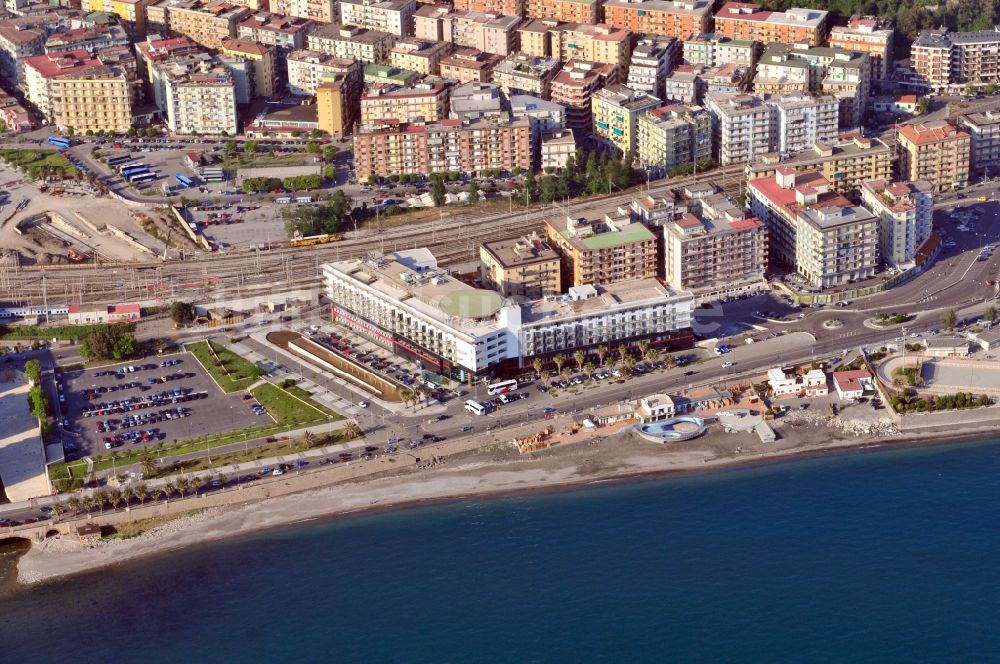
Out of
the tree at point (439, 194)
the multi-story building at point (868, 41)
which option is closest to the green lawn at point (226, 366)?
the tree at point (439, 194)

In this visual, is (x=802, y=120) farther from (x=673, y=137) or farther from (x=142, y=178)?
(x=142, y=178)

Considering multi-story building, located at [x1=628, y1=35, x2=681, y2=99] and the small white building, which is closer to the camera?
the small white building

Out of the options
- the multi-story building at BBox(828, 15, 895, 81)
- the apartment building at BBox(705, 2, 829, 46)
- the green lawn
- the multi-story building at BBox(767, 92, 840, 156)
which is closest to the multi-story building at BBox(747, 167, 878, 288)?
the multi-story building at BBox(767, 92, 840, 156)

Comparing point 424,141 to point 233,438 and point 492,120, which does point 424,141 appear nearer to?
point 492,120

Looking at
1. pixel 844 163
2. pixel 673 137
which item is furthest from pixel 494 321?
pixel 844 163

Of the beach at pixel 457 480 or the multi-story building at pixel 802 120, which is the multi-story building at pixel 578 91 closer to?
the multi-story building at pixel 802 120

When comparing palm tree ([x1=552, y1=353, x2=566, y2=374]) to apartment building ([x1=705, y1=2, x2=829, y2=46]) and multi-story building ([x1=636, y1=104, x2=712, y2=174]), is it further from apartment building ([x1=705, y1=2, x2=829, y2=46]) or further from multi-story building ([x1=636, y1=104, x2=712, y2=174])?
apartment building ([x1=705, y1=2, x2=829, y2=46])
